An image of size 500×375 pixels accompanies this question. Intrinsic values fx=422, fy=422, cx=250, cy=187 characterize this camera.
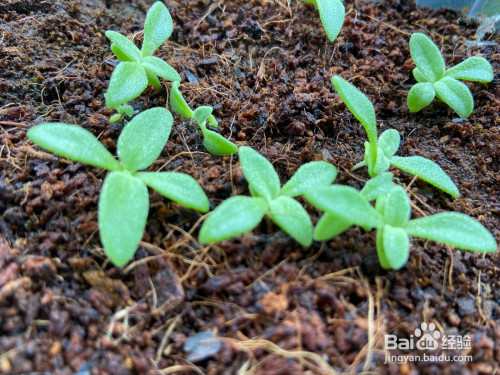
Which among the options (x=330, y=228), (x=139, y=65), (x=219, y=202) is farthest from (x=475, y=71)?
(x=139, y=65)

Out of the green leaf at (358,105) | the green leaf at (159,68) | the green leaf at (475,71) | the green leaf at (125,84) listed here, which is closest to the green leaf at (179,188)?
the green leaf at (125,84)

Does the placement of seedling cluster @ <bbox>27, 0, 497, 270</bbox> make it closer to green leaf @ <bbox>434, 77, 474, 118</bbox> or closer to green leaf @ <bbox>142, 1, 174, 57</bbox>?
green leaf @ <bbox>142, 1, 174, 57</bbox>

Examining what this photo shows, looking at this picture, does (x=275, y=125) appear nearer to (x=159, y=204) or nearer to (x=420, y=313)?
(x=159, y=204)

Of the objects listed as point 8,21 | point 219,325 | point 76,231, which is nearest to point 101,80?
point 8,21

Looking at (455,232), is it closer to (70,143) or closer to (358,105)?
(358,105)

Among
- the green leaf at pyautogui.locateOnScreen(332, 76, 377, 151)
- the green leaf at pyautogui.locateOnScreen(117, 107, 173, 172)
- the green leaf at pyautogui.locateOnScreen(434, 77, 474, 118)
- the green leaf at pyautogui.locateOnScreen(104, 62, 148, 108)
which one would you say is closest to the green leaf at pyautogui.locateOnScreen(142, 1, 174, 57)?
the green leaf at pyautogui.locateOnScreen(104, 62, 148, 108)

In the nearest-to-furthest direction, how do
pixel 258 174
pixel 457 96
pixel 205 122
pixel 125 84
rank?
pixel 258 174
pixel 125 84
pixel 205 122
pixel 457 96

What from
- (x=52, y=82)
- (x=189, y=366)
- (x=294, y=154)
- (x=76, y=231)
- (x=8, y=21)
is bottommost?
(x=189, y=366)

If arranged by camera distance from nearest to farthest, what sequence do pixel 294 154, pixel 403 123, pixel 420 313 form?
pixel 420 313 → pixel 294 154 → pixel 403 123
